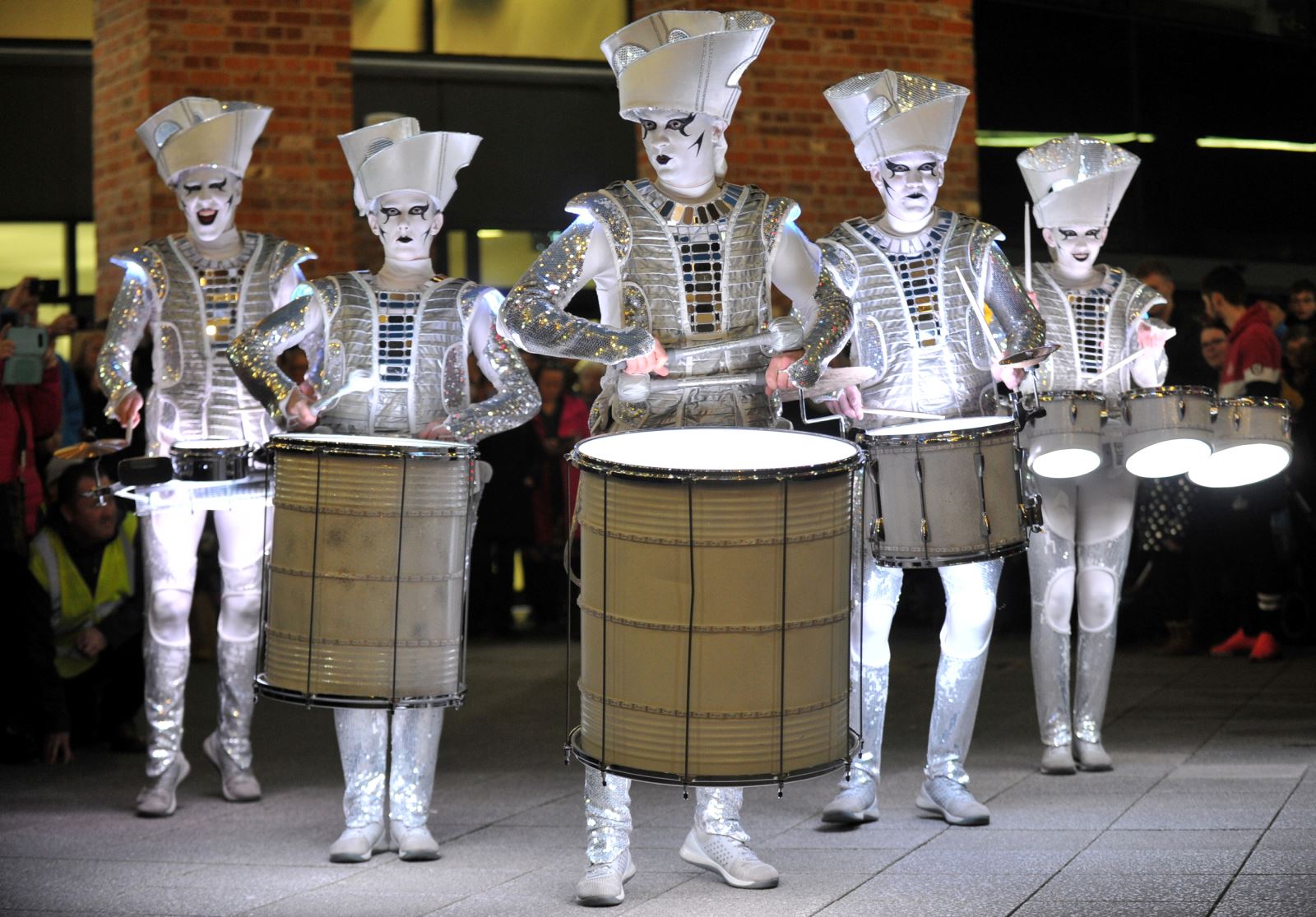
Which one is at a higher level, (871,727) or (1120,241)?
(1120,241)

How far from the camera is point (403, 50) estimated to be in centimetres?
1103

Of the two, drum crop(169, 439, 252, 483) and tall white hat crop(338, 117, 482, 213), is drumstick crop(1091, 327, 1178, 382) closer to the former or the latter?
tall white hat crop(338, 117, 482, 213)

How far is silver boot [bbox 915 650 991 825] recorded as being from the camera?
4887mm

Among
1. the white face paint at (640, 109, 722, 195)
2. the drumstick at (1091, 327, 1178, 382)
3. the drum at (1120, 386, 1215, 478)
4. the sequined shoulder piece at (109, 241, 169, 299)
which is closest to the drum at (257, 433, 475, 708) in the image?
the white face paint at (640, 109, 722, 195)

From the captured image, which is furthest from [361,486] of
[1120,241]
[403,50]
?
[1120,241]

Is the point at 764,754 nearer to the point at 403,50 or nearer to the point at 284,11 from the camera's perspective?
the point at 284,11

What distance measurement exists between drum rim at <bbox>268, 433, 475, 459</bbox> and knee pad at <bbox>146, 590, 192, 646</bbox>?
1.21m

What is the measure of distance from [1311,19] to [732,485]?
12.2m

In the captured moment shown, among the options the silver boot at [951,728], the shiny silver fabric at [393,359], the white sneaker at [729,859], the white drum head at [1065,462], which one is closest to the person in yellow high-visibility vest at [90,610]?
the shiny silver fabric at [393,359]

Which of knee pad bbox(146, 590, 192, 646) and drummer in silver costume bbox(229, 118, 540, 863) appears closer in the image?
drummer in silver costume bbox(229, 118, 540, 863)

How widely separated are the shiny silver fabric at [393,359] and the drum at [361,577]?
453 millimetres

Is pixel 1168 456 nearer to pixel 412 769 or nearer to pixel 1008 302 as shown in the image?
pixel 1008 302

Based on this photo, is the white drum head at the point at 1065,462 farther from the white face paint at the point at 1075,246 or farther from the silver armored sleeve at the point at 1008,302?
the white face paint at the point at 1075,246

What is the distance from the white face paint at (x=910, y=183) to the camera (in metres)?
4.70
